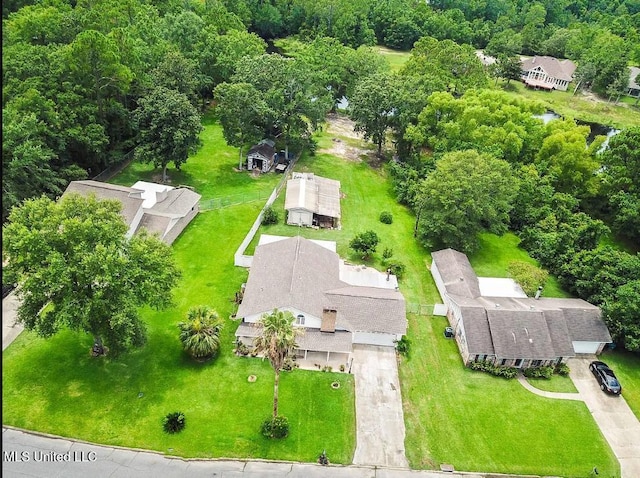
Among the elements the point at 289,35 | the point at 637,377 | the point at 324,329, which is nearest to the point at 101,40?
the point at 324,329

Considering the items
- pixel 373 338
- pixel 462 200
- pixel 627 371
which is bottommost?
A: pixel 627 371

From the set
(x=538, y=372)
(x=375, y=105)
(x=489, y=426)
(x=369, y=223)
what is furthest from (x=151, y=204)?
(x=538, y=372)

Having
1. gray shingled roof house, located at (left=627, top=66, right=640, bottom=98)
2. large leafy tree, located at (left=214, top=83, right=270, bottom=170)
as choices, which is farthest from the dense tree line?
gray shingled roof house, located at (left=627, top=66, right=640, bottom=98)

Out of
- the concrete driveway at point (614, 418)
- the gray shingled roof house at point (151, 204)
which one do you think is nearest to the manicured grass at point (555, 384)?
the concrete driveway at point (614, 418)

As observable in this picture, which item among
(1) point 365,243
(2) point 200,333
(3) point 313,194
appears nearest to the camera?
(2) point 200,333

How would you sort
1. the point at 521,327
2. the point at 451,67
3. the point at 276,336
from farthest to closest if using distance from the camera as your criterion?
1. the point at 451,67
2. the point at 521,327
3. the point at 276,336

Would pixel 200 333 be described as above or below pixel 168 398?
above

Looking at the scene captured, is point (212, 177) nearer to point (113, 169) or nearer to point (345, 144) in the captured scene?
point (113, 169)
